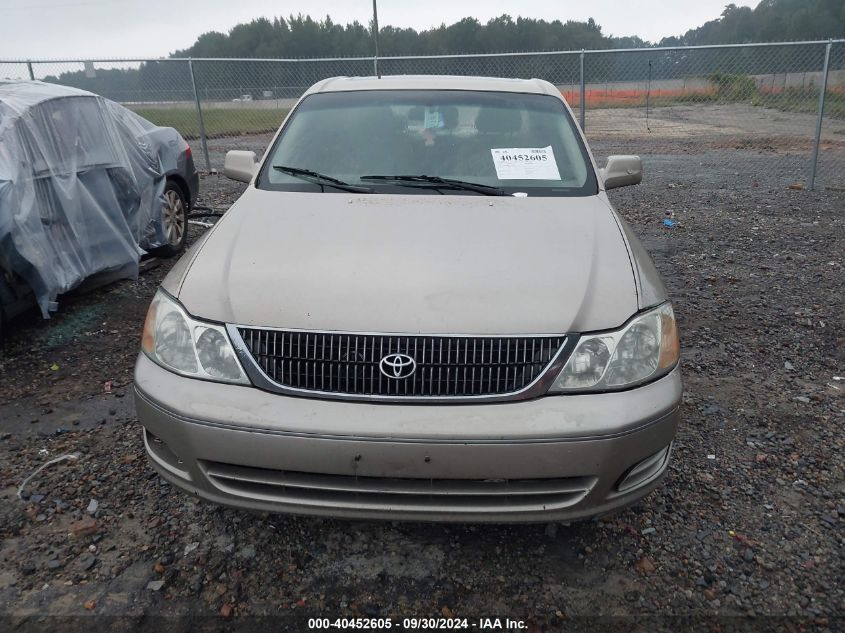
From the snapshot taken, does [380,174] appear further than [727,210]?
No

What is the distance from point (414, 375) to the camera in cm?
210

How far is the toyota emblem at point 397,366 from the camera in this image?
82.1 inches

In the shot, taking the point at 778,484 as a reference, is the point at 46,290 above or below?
above

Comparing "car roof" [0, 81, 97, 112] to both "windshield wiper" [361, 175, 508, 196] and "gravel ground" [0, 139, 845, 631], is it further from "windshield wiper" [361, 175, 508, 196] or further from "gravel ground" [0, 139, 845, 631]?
"windshield wiper" [361, 175, 508, 196]

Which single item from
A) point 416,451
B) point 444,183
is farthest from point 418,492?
point 444,183

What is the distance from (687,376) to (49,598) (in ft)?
10.8

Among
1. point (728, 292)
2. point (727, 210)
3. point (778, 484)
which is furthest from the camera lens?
point (727, 210)

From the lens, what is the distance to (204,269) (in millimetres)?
2477

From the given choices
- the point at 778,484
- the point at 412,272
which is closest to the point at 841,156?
the point at 778,484

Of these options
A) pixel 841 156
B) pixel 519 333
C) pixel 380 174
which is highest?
pixel 380 174

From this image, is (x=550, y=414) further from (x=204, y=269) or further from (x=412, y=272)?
(x=204, y=269)

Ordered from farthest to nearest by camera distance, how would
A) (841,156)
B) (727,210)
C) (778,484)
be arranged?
(841,156)
(727,210)
(778,484)

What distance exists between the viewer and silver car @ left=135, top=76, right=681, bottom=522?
202cm

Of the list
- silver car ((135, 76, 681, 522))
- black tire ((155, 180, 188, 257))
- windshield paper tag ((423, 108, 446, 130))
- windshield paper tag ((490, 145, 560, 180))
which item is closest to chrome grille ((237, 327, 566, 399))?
silver car ((135, 76, 681, 522))
